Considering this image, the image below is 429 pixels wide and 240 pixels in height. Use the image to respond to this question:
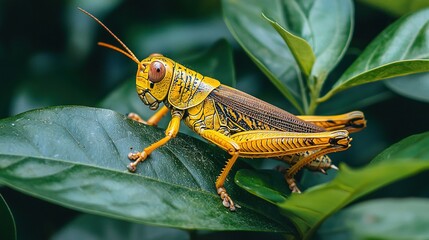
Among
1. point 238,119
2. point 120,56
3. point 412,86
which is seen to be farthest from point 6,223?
point 412,86

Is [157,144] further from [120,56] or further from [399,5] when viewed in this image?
[399,5]

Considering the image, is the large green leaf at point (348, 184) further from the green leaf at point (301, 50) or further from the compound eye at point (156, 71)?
the compound eye at point (156, 71)

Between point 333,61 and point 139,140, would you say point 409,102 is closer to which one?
point 333,61

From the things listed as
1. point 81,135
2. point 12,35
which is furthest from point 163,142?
point 12,35

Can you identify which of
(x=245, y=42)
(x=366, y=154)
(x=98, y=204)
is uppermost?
(x=245, y=42)

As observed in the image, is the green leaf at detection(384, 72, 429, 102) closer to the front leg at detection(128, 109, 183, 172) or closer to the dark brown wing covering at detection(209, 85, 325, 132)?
the dark brown wing covering at detection(209, 85, 325, 132)

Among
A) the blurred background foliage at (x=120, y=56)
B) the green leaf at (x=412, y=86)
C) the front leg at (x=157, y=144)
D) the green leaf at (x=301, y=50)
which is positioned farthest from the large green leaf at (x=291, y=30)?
the front leg at (x=157, y=144)

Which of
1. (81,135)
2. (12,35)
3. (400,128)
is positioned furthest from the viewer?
(12,35)
